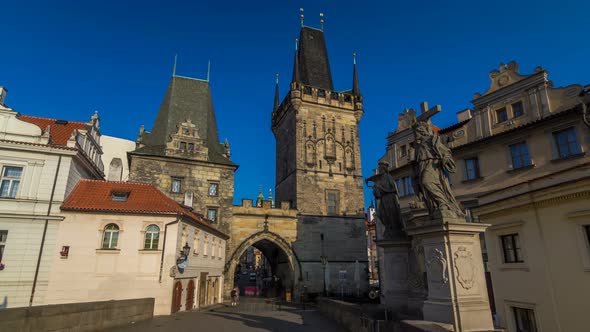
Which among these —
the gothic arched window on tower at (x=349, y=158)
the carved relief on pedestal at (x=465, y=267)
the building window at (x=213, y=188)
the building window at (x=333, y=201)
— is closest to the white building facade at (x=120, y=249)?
the building window at (x=213, y=188)

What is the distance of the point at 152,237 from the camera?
56.0 feet

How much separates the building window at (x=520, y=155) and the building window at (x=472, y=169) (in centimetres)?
176

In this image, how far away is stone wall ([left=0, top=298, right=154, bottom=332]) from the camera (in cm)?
810

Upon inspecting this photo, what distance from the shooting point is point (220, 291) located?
26.2 meters

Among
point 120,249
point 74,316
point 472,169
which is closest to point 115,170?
point 120,249

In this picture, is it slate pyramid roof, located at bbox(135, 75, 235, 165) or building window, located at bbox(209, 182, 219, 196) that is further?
slate pyramid roof, located at bbox(135, 75, 235, 165)

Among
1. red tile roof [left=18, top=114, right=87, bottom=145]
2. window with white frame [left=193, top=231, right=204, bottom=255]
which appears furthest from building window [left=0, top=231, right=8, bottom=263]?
window with white frame [left=193, top=231, right=204, bottom=255]

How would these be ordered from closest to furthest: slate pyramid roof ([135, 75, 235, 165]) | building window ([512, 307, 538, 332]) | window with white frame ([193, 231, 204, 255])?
building window ([512, 307, 538, 332]) < window with white frame ([193, 231, 204, 255]) < slate pyramid roof ([135, 75, 235, 165])

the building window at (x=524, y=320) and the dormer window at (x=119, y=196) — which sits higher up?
the dormer window at (x=119, y=196)

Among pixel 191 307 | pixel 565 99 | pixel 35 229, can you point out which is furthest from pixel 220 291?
pixel 565 99

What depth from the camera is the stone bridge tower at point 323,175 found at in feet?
102

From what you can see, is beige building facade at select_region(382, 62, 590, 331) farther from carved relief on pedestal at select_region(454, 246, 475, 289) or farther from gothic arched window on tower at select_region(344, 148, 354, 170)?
gothic arched window on tower at select_region(344, 148, 354, 170)

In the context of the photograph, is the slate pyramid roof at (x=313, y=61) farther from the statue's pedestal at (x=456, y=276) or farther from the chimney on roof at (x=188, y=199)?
the statue's pedestal at (x=456, y=276)

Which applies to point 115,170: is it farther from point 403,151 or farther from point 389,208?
point 389,208
